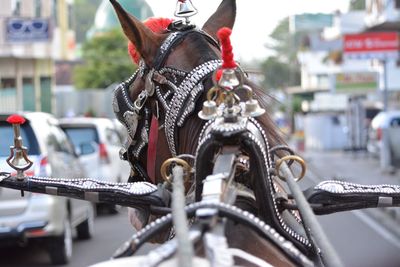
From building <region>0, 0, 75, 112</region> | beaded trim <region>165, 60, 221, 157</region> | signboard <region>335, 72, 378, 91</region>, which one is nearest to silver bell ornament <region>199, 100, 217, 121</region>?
beaded trim <region>165, 60, 221, 157</region>

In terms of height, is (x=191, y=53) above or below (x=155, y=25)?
below

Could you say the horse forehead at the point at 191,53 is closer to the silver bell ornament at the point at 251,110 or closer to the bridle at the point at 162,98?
the bridle at the point at 162,98

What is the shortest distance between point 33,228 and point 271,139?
7161mm

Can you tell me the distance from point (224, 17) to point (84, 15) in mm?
95356

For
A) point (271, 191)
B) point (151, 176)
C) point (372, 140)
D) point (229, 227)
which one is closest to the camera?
point (229, 227)

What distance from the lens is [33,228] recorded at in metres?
9.55

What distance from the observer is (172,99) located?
2.87m

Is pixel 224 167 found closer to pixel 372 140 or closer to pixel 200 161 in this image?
pixel 200 161

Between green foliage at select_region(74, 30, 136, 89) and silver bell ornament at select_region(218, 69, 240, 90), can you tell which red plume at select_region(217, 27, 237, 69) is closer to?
silver bell ornament at select_region(218, 69, 240, 90)

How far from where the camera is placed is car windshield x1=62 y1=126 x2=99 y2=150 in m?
15.9

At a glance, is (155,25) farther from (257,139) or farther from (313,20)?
(313,20)

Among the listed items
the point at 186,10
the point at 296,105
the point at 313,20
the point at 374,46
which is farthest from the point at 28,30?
the point at 296,105

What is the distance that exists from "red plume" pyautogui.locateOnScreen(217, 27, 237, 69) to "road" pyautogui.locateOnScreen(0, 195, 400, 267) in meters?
7.68

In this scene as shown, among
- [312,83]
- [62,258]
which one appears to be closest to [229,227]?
[62,258]
